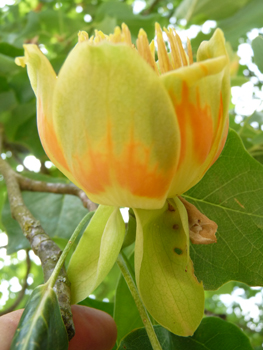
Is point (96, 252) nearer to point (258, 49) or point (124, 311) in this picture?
point (124, 311)

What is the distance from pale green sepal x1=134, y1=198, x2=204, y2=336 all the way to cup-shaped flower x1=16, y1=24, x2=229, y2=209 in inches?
2.3

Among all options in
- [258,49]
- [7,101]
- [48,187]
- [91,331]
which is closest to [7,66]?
[7,101]

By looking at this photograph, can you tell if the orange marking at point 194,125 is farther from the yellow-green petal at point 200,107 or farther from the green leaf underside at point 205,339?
the green leaf underside at point 205,339

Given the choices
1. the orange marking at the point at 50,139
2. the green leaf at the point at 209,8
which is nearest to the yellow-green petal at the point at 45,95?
the orange marking at the point at 50,139

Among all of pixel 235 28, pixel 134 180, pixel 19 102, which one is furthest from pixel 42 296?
pixel 235 28

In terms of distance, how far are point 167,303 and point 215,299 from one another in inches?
93.0

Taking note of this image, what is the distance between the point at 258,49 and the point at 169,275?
1.57 ft

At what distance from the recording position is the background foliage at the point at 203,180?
0.63 m

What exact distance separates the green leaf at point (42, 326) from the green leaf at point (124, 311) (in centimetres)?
28

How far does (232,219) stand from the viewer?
635 millimetres

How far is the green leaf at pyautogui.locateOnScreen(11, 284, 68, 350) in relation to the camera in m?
0.41

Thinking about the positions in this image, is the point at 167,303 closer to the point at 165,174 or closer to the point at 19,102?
the point at 165,174

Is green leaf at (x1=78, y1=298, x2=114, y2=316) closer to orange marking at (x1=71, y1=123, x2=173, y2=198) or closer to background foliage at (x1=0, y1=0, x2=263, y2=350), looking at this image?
background foliage at (x1=0, y1=0, x2=263, y2=350)

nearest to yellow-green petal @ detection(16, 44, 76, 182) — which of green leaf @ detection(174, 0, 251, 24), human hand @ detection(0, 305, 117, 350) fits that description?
human hand @ detection(0, 305, 117, 350)
